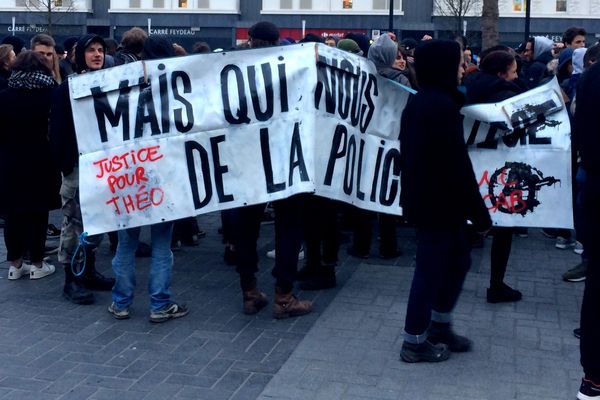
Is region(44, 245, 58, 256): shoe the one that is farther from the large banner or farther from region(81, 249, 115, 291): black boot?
the large banner

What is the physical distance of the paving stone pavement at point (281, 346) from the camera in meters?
4.96

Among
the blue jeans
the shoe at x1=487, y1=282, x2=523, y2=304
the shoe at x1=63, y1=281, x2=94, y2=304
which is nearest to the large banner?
the blue jeans

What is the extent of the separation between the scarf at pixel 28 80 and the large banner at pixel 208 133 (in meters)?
1.16

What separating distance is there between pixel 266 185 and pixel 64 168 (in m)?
1.61

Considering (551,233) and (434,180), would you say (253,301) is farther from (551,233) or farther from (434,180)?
(551,233)

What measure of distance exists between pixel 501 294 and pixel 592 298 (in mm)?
1975

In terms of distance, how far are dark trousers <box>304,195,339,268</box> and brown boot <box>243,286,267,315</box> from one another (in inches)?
34.2

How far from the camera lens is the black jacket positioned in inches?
183

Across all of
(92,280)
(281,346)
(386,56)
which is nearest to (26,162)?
(92,280)

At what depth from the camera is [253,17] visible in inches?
1852

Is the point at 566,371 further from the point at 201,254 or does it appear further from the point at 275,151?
the point at 201,254

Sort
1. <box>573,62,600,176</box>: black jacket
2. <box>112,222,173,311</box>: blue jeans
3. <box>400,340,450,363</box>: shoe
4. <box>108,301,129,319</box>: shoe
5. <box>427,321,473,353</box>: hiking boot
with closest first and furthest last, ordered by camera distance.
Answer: <box>573,62,600,176</box>: black jacket
<box>400,340,450,363</box>: shoe
<box>427,321,473,353</box>: hiking boot
<box>112,222,173,311</box>: blue jeans
<box>108,301,129,319</box>: shoe

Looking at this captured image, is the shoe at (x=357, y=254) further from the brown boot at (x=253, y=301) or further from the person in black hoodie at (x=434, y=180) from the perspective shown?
the person in black hoodie at (x=434, y=180)

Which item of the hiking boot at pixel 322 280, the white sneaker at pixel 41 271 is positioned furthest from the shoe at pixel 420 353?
the white sneaker at pixel 41 271
